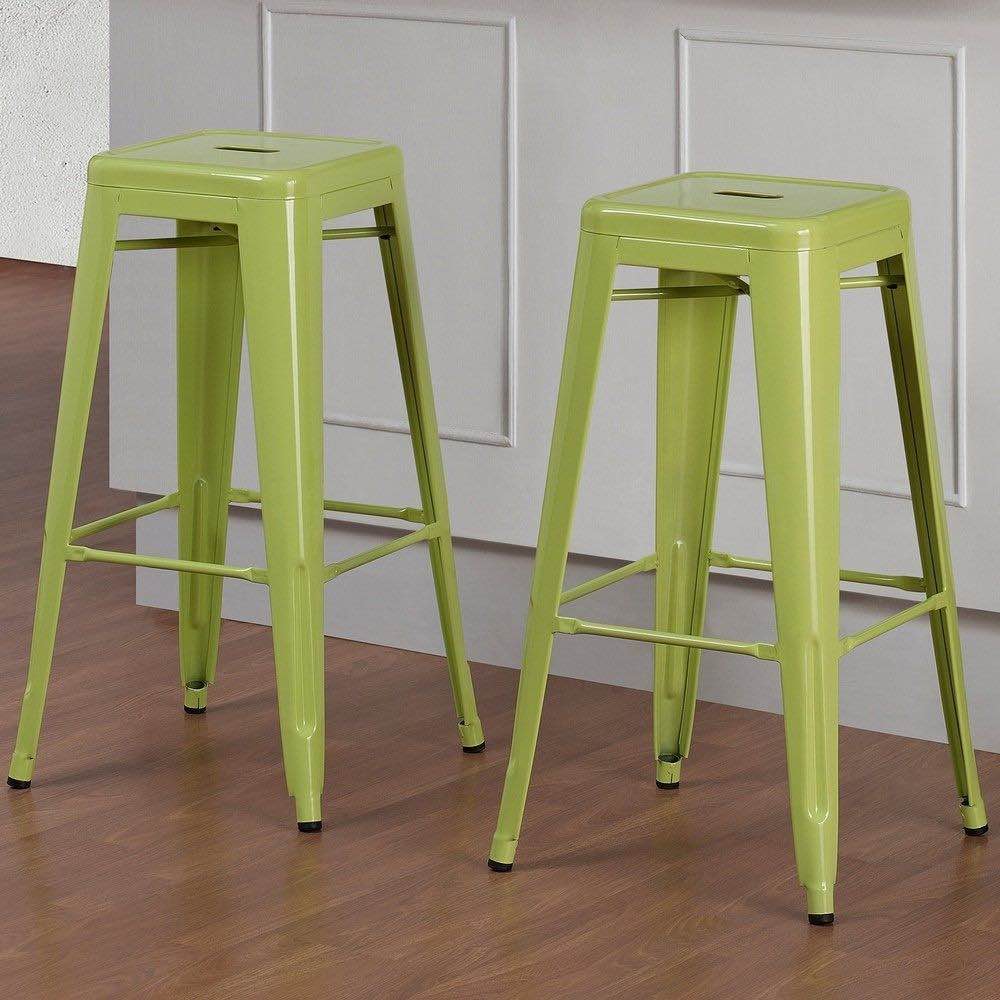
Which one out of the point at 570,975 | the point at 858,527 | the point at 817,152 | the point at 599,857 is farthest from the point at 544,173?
the point at 570,975

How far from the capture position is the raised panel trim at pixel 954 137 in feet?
7.64

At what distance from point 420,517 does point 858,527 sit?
0.57 m

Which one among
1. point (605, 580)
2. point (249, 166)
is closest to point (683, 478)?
point (605, 580)

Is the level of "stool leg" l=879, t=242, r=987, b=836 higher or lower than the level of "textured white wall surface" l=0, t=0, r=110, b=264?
lower

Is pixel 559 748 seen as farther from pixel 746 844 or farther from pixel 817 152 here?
pixel 817 152

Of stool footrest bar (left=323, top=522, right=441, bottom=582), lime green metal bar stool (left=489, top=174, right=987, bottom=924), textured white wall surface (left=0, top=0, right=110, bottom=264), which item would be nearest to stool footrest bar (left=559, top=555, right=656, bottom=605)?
lime green metal bar stool (left=489, top=174, right=987, bottom=924)

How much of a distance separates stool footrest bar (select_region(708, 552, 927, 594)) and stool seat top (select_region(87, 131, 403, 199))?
2.05 ft

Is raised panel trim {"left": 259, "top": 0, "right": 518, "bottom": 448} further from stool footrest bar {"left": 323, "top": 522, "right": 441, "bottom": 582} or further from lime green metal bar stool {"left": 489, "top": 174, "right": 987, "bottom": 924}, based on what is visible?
lime green metal bar stool {"left": 489, "top": 174, "right": 987, "bottom": 924}

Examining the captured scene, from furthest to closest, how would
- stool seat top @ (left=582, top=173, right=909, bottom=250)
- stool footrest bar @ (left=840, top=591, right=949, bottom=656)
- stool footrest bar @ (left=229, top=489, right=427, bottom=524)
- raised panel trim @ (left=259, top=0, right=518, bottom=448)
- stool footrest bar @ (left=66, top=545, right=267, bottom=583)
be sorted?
raised panel trim @ (left=259, top=0, right=518, bottom=448)
stool footrest bar @ (left=229, top=489, right=427, bottom=524)
stool footrest bar @ (left=66, top=545, right=267, bottom=583)
stool footrest bar @ (left=840, top=591, right=949, bottom=656)
stool seat top @ (left=582, top=173, right=909, bottom=250)

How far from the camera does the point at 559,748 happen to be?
2561 mm

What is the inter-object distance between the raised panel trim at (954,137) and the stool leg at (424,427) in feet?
1.38

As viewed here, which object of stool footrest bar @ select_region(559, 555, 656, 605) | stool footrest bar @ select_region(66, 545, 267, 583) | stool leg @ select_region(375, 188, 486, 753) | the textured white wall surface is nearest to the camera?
stool footrest bar @ select_region(559, 555, 656, 605)

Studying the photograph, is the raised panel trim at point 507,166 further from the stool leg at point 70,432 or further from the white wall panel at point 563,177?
the stool leg at point 70,432

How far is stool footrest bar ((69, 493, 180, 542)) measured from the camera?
7.83 ft
